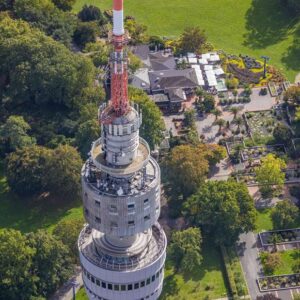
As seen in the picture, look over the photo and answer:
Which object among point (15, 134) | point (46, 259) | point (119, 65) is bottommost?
point (46, 259)

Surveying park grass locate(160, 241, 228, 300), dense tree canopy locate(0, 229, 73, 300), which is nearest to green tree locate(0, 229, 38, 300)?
dense tree canopy locate(0, 229, 73, 300)

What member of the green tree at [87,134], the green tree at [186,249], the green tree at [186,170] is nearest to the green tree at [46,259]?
the green tree at [186,249]

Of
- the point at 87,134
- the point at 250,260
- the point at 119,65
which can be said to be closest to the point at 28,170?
the point at 87,134

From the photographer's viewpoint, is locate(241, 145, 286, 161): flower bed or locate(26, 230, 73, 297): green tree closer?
locate(26, 230, 73, 297): green tree

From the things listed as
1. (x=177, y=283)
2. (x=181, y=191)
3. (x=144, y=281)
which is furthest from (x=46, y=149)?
(x=144, y=281)

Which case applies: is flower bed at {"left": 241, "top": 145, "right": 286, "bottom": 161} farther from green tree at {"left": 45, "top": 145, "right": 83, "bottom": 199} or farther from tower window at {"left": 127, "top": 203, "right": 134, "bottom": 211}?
tower window at {"left": 127, "top": 203, "right": 134, "bottom": 211}

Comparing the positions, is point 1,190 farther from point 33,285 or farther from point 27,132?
point 33,285

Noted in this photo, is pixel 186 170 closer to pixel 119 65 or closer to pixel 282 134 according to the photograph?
pixel 282 134
